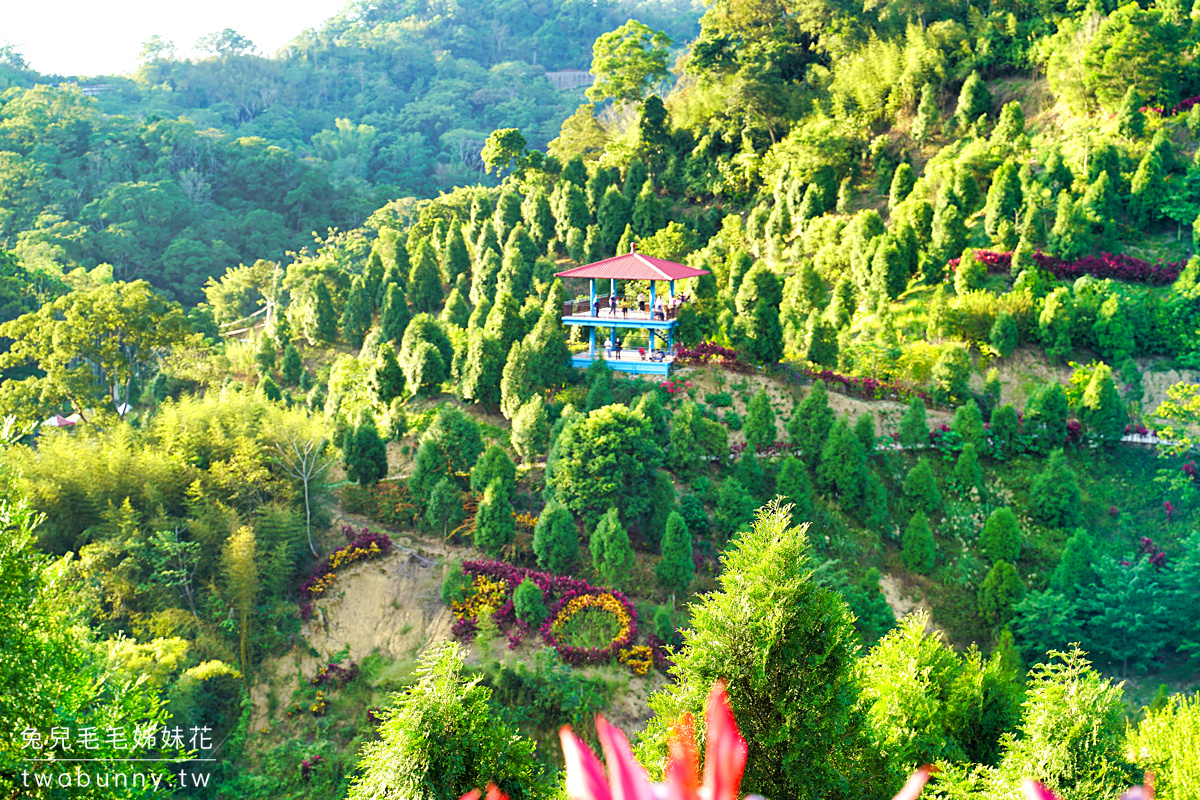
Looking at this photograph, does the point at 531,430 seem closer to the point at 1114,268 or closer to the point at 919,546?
the point at 919,546

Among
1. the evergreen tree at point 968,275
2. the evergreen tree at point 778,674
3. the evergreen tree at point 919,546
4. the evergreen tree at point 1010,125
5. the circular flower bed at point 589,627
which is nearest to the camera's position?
the evergreen tree at point 778,674

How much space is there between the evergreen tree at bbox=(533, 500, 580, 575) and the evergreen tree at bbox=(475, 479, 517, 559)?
716mm

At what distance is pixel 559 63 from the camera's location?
3637 inches

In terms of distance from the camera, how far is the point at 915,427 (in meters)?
18.3

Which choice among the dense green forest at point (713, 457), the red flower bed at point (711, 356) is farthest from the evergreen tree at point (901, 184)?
the red flower bed at point (711, 356)

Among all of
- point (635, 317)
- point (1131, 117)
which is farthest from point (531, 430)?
point (1131, 117)

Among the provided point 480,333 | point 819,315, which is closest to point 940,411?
point 819,315

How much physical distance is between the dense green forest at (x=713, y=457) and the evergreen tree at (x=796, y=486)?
4.6 inches

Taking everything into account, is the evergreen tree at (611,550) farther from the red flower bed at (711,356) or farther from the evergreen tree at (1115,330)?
the evergreen tree at (1115,330)

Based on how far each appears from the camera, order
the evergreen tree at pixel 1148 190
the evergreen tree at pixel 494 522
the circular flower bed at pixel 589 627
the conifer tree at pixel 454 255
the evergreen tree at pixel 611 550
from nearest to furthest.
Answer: the circular flower bed at pixel 589 627
the evergreen tree at pixel 611 550
the evergreen tree at pixel 494 522
the evergreen tree at pixel 1148 190
the conifer tree at pixel 454 255

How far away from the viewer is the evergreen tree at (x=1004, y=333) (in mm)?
19812

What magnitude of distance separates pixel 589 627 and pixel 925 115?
2308 centimetres

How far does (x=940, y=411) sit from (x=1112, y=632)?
636 cm

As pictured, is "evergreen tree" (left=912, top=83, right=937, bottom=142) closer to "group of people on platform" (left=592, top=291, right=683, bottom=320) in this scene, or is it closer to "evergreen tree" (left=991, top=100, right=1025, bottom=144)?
"evergreen tree" (left=991, top=100, right=1025, bottom=144)
